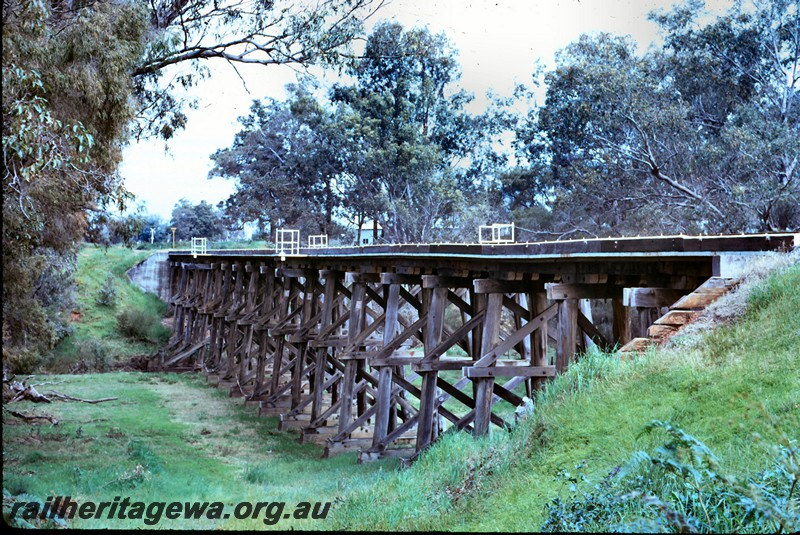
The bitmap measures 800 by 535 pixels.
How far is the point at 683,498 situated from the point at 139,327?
2568 cm

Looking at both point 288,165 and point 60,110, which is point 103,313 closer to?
point 288,165

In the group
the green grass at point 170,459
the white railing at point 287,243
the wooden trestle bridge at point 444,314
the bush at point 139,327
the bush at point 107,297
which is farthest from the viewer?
the bush at point 107,297

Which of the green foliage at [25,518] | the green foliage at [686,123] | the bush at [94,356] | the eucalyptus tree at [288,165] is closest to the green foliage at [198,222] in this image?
the eucalyptus tree at [288,165]

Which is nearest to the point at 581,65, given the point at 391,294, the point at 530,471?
the point at 391,294

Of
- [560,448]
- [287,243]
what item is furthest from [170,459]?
[560,448]

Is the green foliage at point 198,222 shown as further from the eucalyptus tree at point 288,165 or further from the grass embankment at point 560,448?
the grass embankment at point 560,448

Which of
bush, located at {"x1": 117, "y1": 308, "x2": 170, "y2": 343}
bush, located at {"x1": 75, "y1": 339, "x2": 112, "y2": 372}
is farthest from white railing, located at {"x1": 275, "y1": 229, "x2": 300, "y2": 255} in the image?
bush, located at {"x1": 117, "y1": 308, "x2": 170, "y2": 343}

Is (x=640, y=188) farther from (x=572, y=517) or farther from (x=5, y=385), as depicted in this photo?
(x=572, y=517)

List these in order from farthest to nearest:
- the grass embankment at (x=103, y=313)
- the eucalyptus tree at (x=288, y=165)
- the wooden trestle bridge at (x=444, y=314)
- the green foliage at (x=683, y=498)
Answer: the eucalyptus tree at (x=288, y=165), the grass embankment at (x=103, y=313), the wooden trestle bridge at (x=444, y=314), the green foliage at (x=683, y=498)

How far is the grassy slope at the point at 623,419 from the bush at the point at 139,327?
22.7m

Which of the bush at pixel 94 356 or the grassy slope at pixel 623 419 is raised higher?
the grassy slope at pixel 623 419

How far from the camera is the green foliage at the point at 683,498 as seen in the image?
3.38 meters

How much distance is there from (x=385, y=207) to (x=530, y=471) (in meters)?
23.7

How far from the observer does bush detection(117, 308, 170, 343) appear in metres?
27.2
